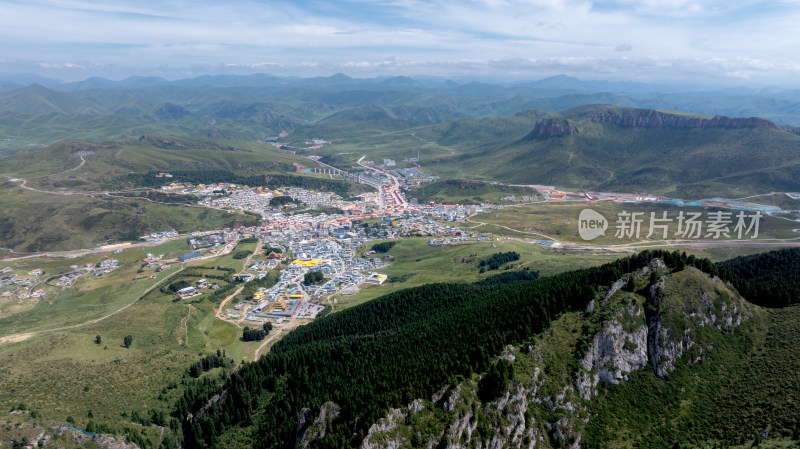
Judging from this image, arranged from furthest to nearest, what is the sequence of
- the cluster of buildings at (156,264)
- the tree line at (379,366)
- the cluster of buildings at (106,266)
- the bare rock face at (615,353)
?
the cluster of buildings at (156,264)
the cluster of buildings at (106,266)
the bare rock face at (615,353)
the tree line at (379,366)

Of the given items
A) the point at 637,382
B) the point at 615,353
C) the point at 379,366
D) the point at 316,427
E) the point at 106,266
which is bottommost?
the point at 106,266

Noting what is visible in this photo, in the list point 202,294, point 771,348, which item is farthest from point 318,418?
point 202,294

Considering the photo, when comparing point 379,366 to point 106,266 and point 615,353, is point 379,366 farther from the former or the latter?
point 106,266

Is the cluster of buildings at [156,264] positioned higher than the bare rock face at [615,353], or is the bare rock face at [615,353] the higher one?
the bare rock face at [615,353]

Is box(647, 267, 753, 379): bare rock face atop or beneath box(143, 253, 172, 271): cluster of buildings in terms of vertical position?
atop

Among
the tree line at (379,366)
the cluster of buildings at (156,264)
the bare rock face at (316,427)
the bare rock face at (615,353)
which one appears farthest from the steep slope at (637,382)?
the cluster of buildings at (156,264)

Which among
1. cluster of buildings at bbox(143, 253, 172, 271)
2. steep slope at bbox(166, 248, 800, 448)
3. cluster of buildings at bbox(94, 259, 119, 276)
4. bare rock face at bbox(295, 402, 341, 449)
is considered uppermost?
steep slope at bbox(166, 248, 800, 448)

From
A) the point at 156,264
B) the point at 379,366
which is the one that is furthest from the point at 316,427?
the point at 156,264

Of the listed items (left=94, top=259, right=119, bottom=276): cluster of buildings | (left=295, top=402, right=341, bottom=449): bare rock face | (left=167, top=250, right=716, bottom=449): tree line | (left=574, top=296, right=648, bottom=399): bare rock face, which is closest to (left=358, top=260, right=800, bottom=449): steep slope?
(left=574, top=296, right=648, bottom=399): bare rock face

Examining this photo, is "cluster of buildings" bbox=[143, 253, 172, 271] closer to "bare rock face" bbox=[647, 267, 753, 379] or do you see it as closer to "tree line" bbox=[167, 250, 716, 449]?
"tree line" bbox=[167, 250, 716, 449]

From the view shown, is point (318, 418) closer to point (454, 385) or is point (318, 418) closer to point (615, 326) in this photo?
point (454, 385)

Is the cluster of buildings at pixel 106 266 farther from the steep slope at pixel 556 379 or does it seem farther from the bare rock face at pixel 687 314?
the bare rock face at pixel 687 314
